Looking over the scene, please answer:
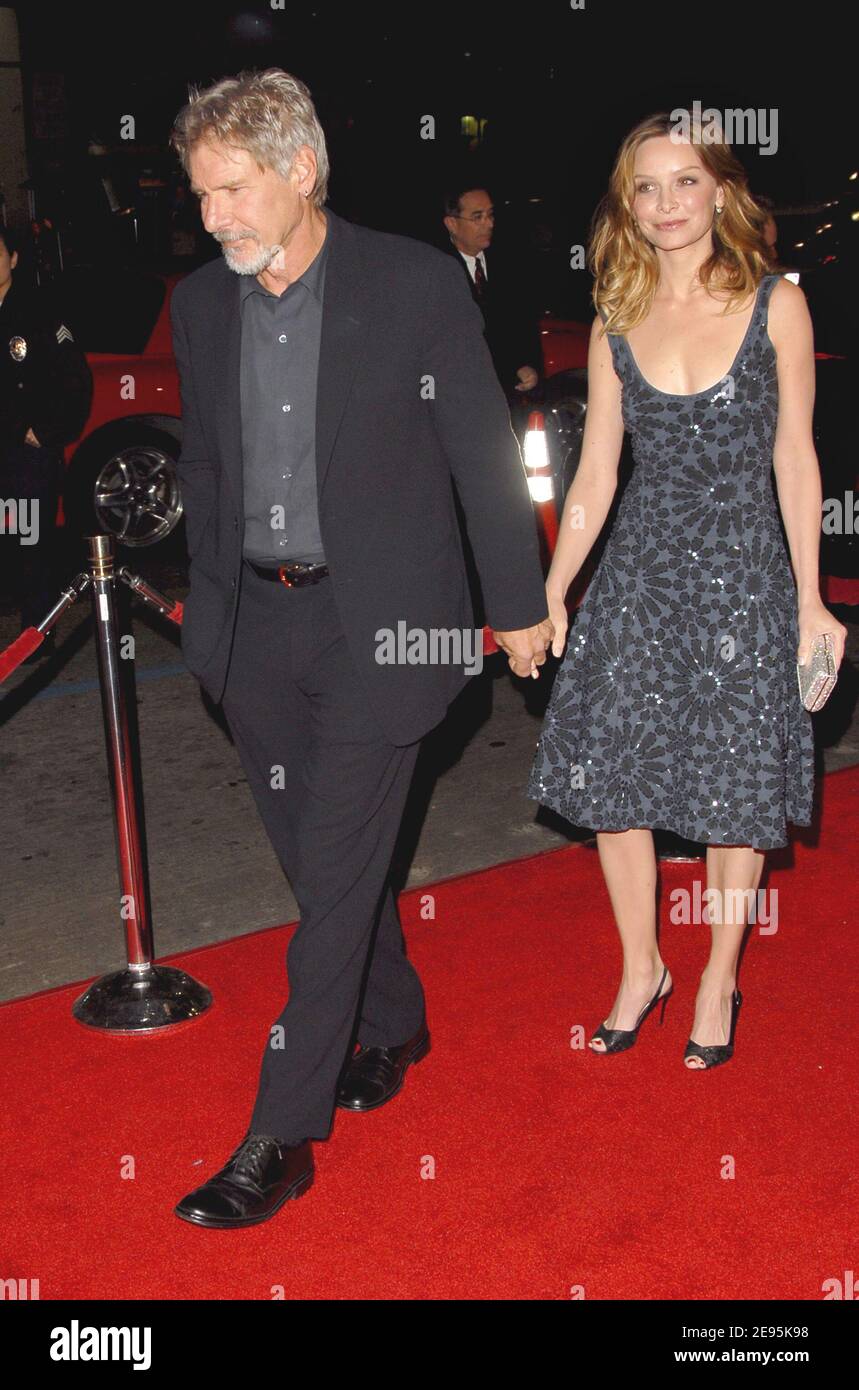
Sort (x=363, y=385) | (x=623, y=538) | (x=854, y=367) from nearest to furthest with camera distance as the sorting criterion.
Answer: (x=363, y=385), (x=623, y=538), (x=854, y=367)

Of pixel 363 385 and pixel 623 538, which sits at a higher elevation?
pixel 363 385

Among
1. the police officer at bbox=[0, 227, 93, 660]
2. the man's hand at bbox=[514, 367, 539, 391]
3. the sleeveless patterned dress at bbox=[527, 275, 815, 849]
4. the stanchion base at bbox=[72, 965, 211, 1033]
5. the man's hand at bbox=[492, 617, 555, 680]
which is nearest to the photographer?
the man's hand at bbox=[492, 617, 555, 680]

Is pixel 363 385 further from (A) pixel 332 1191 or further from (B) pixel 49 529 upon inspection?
(B) pixel 49 529

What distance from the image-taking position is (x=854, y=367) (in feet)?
24.3

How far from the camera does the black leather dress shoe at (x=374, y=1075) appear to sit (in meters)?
3.43

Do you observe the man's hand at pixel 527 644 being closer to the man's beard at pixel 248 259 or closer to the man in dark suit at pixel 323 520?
the man in dark suit at pixel 323 520

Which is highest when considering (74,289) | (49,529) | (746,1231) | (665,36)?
(665,36)

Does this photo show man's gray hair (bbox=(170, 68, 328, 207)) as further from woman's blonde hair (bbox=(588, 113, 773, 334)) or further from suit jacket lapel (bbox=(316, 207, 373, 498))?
woman's blonde hair (bbox=(588, 113, 773, 334))

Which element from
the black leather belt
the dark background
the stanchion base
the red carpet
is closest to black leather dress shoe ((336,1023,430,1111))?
the red carpet

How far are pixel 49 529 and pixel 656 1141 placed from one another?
4613 millimetres

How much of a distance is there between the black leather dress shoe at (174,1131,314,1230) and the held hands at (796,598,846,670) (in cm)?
148

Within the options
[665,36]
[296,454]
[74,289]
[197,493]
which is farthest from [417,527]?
[665,36]

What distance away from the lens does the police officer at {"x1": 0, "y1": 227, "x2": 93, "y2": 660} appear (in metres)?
6.46

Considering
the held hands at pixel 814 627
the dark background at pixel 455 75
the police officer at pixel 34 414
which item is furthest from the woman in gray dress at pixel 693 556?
the dark background at pixel 455 75
